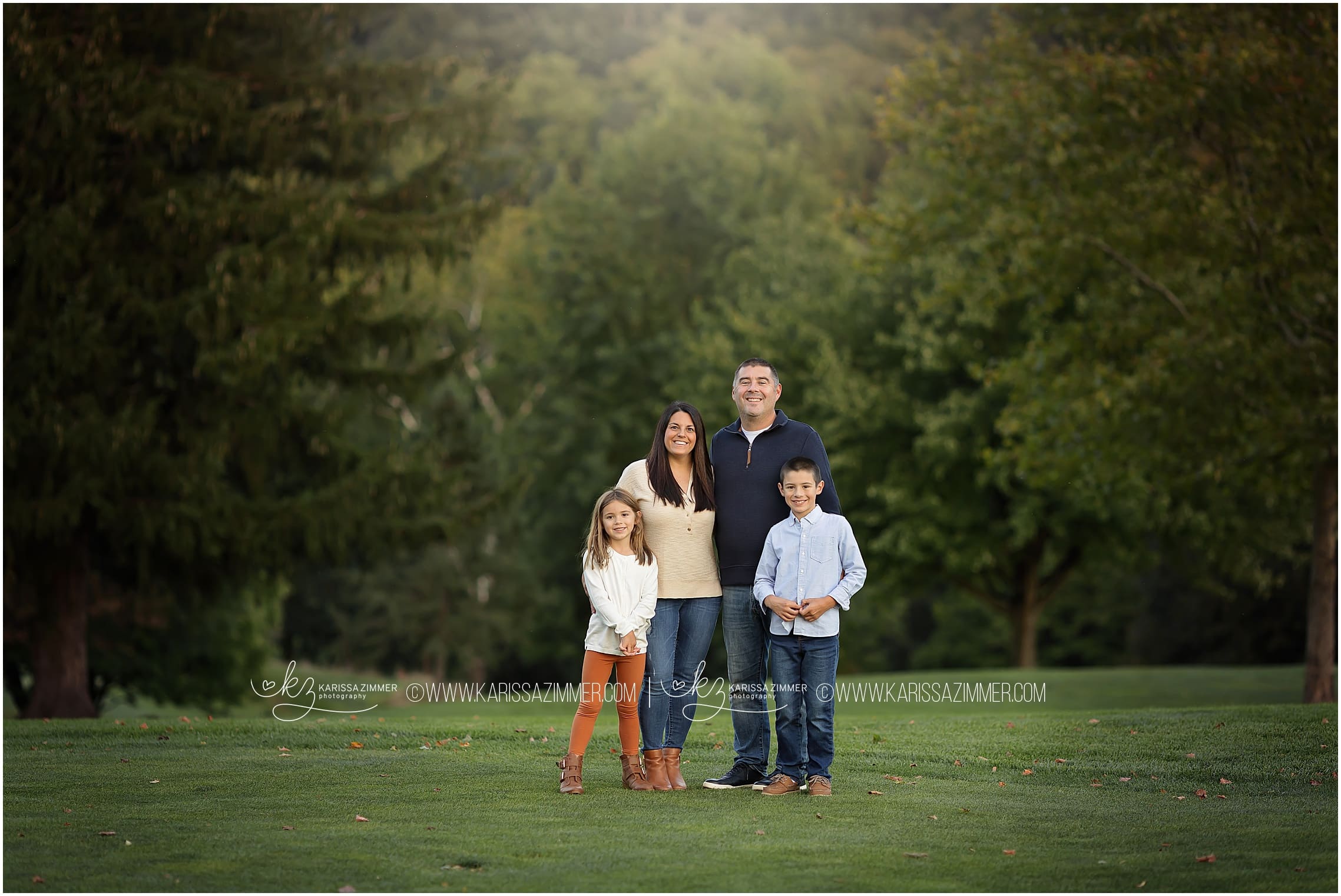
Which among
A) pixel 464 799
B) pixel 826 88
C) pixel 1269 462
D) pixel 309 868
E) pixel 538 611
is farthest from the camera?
pixel 826 88

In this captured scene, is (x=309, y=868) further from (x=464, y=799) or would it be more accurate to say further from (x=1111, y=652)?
(x=1111, y=652)

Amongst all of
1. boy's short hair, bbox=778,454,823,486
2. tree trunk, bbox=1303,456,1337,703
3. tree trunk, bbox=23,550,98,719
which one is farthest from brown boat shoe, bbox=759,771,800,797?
tree trunk, bbox=23,550,98,719

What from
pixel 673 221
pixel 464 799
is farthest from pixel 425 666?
pixel 464 799

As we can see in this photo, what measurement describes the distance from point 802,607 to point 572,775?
5.18ft

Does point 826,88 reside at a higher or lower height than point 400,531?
higher

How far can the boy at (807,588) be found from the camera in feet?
22.2

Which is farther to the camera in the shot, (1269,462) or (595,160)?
(595,160)

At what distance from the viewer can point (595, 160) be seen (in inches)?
1387

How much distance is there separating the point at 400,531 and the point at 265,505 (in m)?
1.84

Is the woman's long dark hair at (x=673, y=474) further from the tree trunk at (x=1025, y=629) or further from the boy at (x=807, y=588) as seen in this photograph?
the tree trunk at (x=1025, y=629)

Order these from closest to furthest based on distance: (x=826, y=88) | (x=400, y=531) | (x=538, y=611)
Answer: (x=400, y=531) < (x=538, y=611) < (x=826, y=88)

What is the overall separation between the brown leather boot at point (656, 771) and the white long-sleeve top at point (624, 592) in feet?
2.22

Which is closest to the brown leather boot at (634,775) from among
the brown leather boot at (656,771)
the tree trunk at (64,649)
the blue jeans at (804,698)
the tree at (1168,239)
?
the brown leather boot at (656,771)

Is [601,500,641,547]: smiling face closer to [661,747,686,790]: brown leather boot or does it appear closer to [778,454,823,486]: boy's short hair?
[778,454,823,486]: boy's short hair
